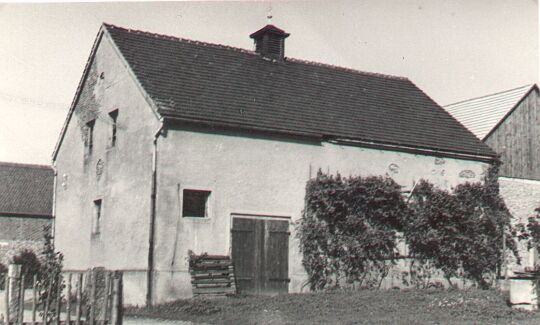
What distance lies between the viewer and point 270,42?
2458 centimetres

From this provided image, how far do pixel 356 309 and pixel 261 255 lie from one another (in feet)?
16.7

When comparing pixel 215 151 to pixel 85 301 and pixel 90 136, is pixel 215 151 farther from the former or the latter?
pixel 85 301

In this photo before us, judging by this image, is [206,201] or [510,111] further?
[510,111]

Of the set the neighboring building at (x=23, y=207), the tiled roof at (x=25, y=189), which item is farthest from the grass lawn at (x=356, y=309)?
the tiled roof at (x=25, y=189)

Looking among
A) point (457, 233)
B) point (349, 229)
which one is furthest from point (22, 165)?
point (457, 233)

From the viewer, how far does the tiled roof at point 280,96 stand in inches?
779

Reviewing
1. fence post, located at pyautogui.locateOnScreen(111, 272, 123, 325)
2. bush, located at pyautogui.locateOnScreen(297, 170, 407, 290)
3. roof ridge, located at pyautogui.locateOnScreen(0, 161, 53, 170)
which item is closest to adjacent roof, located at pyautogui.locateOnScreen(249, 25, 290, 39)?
bush, located at pyautogui.locateOnScreen(297, 170, 407, 290)

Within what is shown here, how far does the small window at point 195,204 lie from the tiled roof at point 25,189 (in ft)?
90.1

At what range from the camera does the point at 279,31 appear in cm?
2486

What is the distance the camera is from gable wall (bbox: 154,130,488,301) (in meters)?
18.2

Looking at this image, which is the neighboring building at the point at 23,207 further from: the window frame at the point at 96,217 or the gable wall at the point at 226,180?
the gable wall at the point at 226,180

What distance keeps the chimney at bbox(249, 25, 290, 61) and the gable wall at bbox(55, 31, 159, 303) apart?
17.6 ft

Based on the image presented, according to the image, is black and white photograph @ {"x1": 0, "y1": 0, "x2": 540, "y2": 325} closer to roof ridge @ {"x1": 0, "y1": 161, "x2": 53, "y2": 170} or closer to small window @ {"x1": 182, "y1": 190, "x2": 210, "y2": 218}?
small window @ {"x1": 182, "y1": 190, "x2": 210, "y2": 218}

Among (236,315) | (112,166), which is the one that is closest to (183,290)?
(236,315)
